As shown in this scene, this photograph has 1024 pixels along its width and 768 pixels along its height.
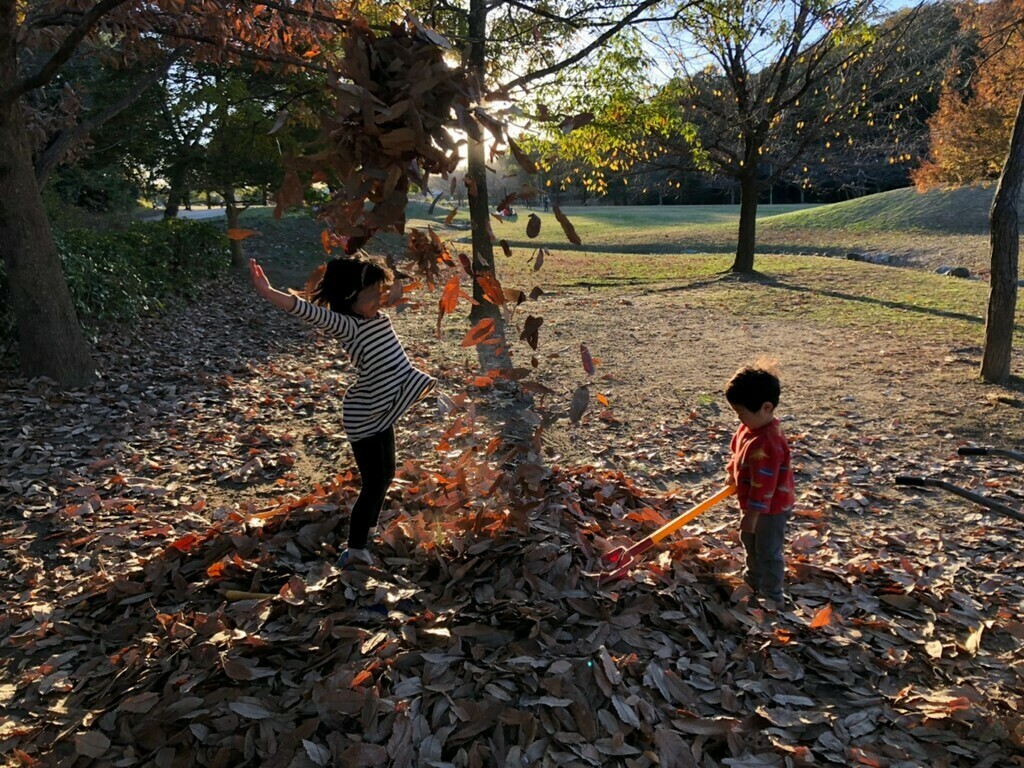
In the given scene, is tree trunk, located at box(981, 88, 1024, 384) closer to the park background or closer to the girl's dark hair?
the park background

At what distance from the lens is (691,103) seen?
50.4ft

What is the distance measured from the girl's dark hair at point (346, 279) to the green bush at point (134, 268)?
476 cm

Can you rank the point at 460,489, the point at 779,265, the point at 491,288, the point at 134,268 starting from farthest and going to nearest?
the point at 779,265 → the point at 134,268 → the point at 460,489 → the point at 491,288

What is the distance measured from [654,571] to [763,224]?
29.1m

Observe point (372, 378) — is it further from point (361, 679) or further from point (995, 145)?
point (995, 145)

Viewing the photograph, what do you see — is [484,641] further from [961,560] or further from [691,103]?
[691,103]

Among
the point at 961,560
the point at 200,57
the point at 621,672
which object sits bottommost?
the point at 961,560

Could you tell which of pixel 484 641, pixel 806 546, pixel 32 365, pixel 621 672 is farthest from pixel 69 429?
pixel 806 546

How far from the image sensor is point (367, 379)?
3240 millimetres

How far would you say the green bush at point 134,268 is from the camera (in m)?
7.35

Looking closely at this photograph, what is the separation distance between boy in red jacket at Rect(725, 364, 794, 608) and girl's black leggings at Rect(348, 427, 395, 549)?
5.06 ft

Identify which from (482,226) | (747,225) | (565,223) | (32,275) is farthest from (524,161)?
(747,225)

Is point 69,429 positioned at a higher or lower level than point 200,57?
lower

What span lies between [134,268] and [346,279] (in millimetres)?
7263
